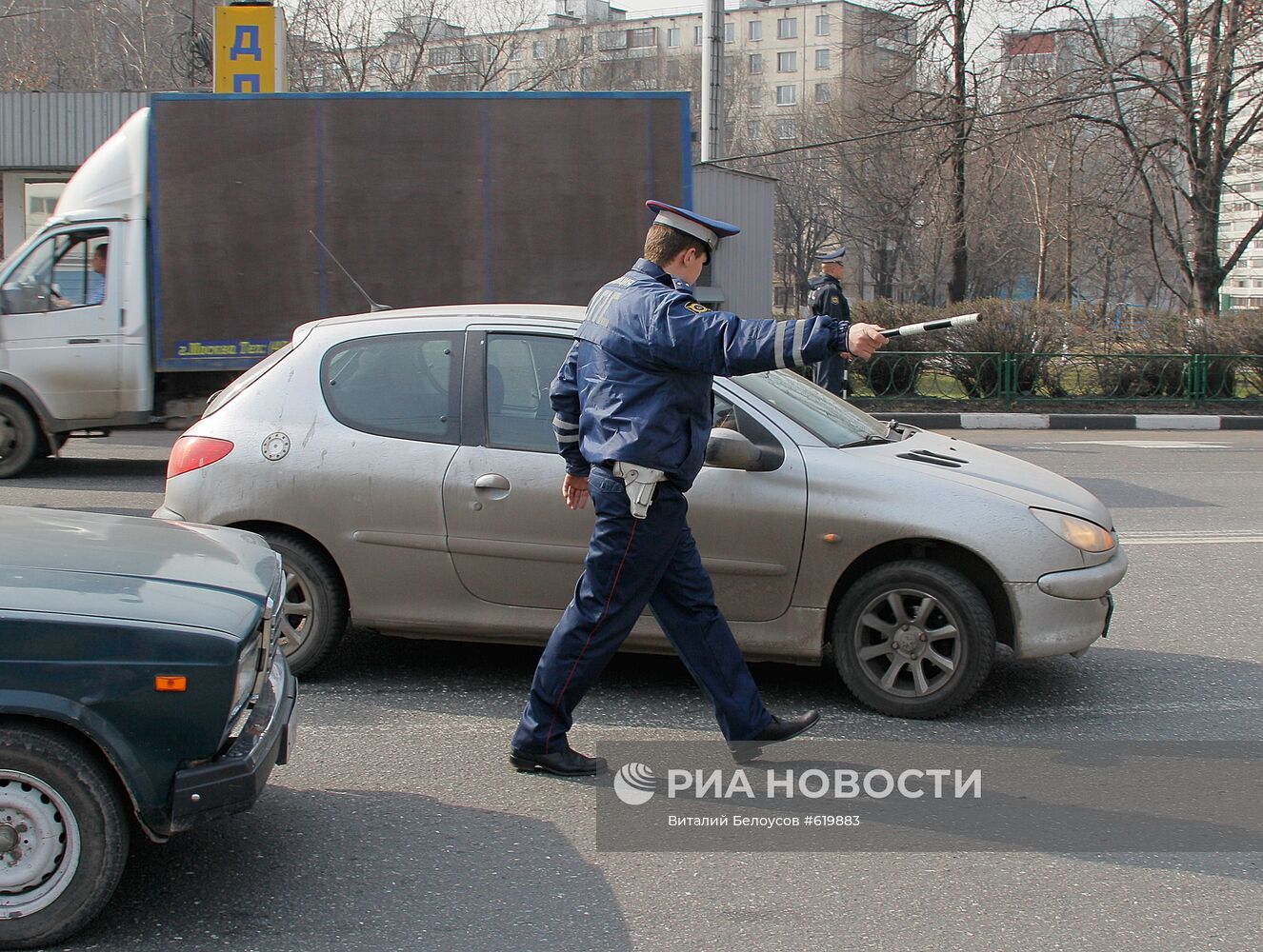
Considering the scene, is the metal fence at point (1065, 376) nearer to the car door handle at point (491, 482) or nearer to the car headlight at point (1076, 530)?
the car headlight at point (1076, 530)

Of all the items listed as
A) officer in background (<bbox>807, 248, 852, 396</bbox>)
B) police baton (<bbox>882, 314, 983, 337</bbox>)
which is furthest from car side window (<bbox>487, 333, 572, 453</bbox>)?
officer in background (<bbox>807, 248, 852, 396</bbox>)

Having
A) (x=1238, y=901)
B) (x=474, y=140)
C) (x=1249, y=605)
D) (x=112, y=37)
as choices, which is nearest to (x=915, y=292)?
(x=112, y=37)

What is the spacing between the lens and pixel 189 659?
3.09 m

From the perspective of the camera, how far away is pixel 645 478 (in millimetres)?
4031

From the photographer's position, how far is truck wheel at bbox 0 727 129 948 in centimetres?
304

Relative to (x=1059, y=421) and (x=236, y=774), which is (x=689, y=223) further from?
(x=1059, y=421)

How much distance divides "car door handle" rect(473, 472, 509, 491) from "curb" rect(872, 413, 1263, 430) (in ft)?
40.5

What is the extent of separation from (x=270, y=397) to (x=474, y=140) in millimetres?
6389

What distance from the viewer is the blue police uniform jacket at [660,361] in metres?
3.69

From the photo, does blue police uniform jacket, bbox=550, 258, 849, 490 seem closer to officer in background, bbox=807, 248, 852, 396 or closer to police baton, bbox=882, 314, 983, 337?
police baton, bbox=882, 314, 983, 337

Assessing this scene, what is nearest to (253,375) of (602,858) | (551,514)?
(551,514)

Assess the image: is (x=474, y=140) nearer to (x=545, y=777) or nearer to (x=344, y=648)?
(x=344, y=648)

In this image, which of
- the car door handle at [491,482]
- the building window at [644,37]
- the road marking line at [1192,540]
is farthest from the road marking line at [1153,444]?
the building window at [644,37]

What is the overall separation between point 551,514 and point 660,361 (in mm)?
1248
